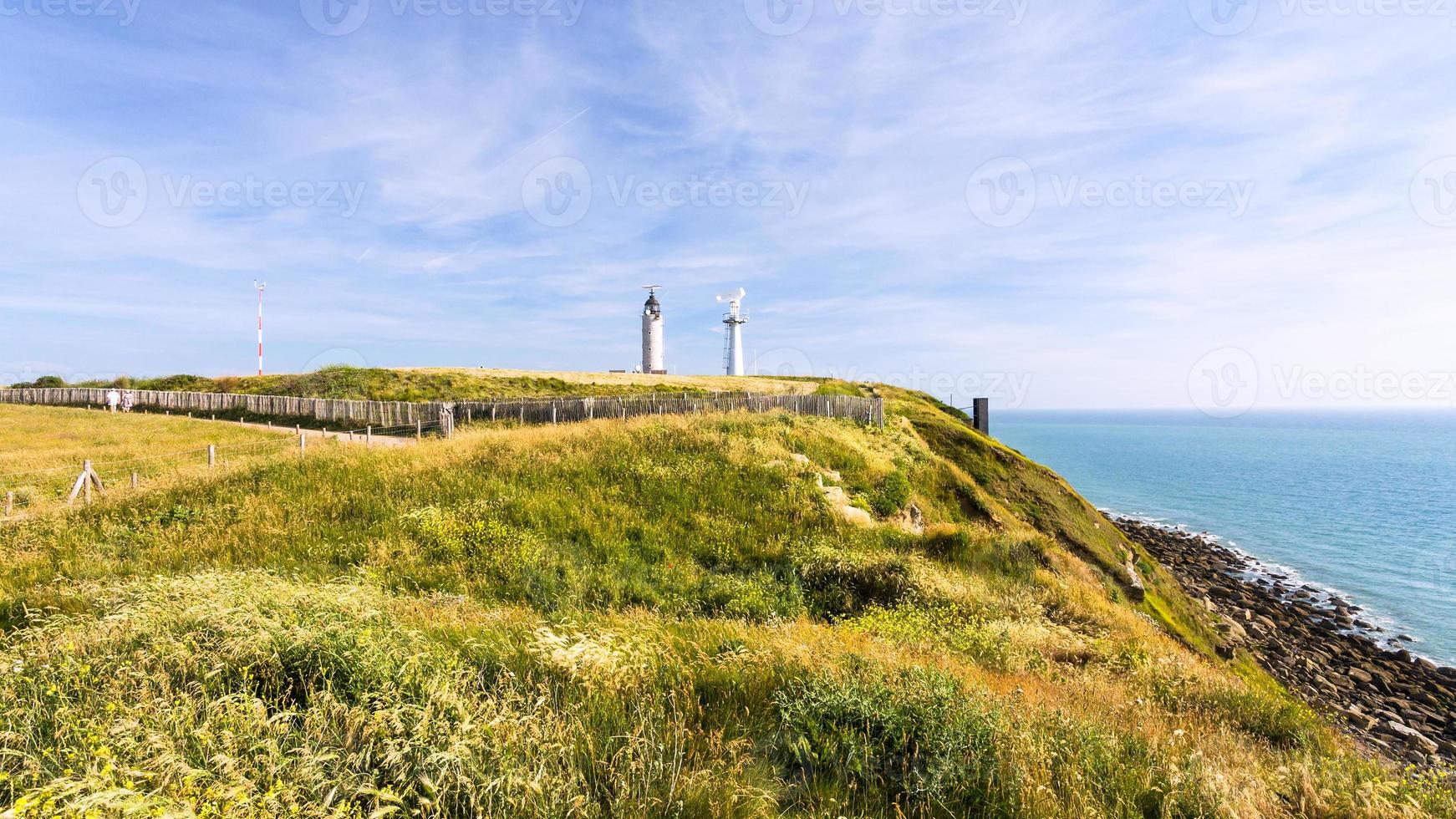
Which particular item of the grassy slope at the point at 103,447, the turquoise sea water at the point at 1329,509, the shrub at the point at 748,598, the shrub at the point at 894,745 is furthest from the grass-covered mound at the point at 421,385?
the shrub at the point at 894,745

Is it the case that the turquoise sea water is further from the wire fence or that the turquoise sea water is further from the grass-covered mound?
the grass-covered mound

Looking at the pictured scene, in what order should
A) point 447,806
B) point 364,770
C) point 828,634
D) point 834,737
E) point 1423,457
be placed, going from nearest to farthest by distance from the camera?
1. point 447,806
2. point 364,770
3. point 834,737
4. point 828,634
5. point 1423,457

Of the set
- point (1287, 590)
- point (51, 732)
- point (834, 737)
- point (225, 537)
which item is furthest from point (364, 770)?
point (1287, 590)

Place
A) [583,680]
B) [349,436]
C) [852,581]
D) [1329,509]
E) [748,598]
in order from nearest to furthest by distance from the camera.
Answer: [583,680]
[748,598]
[852,581]
[349,436]
[1329,509]

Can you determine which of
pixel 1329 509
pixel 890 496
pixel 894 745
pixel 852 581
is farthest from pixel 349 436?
pixel 1329 509

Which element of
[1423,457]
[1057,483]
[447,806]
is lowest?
[1423,457]

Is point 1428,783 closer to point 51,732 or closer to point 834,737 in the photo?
point 834,737

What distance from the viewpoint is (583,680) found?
4906mm

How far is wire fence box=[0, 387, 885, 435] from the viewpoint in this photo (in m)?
26.2

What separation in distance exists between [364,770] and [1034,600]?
11343mm

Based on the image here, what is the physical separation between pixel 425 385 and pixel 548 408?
28.1 metres

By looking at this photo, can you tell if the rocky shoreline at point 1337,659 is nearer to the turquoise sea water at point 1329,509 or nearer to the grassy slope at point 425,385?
the turquoise sea water at point 1329,509

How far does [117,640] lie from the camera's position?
5031 millimetres

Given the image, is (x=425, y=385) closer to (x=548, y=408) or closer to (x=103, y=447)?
(x=103, y=447)
